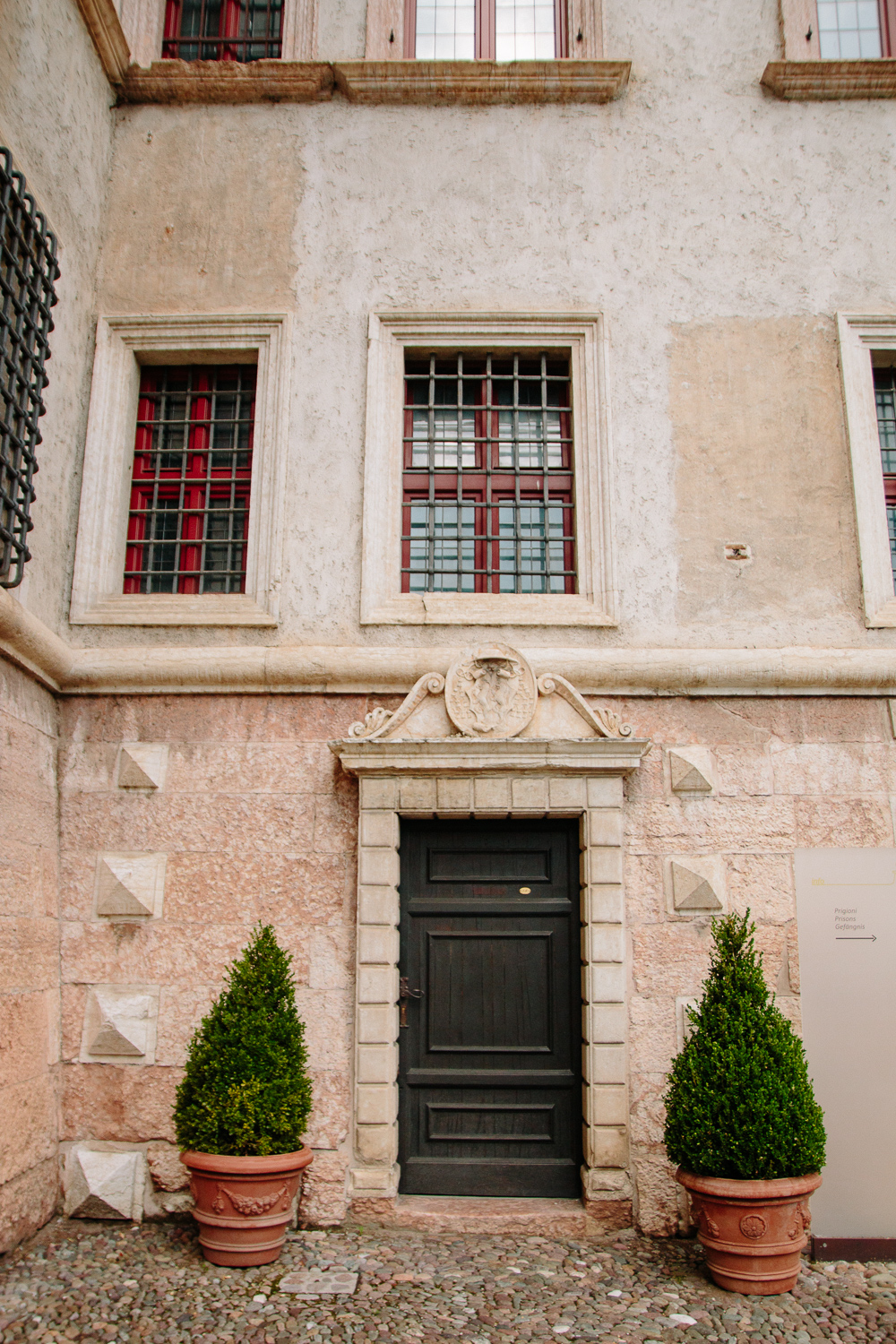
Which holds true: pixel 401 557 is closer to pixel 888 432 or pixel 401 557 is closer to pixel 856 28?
pixel 888 432

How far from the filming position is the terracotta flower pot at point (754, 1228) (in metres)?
4.39

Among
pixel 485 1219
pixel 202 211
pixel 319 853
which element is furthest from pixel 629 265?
pixel 485 1219

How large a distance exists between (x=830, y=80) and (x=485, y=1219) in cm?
746

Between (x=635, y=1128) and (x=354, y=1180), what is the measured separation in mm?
1526

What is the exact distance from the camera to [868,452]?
20.2ft

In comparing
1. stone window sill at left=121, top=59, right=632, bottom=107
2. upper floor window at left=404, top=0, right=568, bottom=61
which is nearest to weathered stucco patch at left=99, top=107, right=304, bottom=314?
stone window sill at left=121, top=59, right=632, bottom=107

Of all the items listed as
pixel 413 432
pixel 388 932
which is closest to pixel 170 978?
pixel 388 932

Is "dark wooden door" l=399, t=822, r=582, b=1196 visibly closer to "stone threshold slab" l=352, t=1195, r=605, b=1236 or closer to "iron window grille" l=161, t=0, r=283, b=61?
"stone threshold slab" l=352, t=1195, r=605, b=1236

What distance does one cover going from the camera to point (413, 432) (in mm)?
6590

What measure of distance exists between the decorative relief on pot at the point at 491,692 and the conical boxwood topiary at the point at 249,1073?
1668mm

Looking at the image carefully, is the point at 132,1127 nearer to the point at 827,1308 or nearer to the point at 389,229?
the point at 827,1308

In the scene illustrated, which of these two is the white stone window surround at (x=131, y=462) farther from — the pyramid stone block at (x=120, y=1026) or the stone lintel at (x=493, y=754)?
the pyramid stone block at (x=120, y=1026)

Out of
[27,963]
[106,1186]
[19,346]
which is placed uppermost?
[19,346]

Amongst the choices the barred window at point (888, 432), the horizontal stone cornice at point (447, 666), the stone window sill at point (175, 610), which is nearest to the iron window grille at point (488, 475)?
the horizontal stone cornice at point (447, 666)
